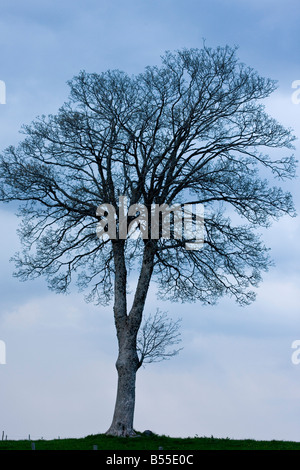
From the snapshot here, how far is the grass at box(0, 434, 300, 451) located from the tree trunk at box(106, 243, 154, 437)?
0.79 meters

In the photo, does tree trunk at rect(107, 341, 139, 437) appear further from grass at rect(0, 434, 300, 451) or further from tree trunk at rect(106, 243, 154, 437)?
grass at rect(0, 434, 300, 451)

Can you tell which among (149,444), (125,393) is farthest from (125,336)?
(149,444)

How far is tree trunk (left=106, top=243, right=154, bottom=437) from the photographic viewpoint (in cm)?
2364

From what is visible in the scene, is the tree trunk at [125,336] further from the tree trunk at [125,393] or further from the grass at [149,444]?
the grass at [149,444]

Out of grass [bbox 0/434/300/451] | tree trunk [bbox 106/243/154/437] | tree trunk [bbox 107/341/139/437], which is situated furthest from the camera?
tree trunk [bbox 106/243/154/437]

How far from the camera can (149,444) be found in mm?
21812

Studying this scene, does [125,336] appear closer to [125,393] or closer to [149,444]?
[125,393]

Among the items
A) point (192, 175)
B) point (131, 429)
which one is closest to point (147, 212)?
point (192, 175)

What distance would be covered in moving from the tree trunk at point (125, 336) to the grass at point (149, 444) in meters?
0.79

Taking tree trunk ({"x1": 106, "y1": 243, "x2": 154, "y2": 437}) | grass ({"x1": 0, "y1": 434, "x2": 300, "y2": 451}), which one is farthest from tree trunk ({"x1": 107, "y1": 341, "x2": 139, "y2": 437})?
grass ({"x1": 0, "y1": 434, "x2": 300, "y2": 451})

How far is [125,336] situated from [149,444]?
4292 mm

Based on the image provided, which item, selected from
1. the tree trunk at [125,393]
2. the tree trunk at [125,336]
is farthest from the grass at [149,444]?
the tree trunk at [125,336]

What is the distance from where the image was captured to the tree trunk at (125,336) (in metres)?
23.6
